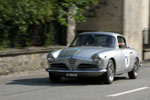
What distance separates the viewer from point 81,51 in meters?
12.4

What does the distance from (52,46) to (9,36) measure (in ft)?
8.41

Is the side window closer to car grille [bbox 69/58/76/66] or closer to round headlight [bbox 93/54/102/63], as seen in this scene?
round headlight [bbox 93/54/102/63]

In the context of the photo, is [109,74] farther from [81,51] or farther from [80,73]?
[81,51]

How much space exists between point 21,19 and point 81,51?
3857mm

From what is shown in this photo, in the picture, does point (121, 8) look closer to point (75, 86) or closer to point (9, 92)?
point (75, 86)

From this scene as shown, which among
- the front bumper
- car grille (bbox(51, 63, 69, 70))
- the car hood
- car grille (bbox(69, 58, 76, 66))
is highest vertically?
the car hood

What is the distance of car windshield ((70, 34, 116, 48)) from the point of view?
13.3 m

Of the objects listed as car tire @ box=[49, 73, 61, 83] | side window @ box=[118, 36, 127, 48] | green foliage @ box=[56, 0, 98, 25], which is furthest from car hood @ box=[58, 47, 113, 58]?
green foliage @ box=[56, 0, 98, 25]

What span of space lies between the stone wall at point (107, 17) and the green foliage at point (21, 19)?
716cm

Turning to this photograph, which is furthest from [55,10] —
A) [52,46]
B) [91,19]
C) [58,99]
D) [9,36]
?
[58,99]

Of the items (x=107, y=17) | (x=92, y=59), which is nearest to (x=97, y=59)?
(x=92, y=59)

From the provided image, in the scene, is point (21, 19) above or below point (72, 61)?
above

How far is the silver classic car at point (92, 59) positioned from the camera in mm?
12031

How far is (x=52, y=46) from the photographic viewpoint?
17.7 meters
